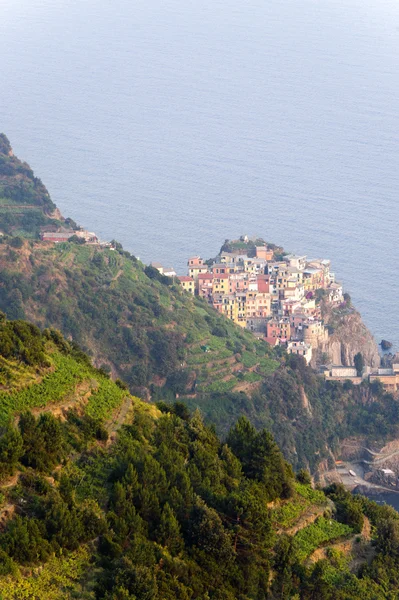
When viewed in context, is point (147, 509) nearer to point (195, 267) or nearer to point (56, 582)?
point (56, 582)

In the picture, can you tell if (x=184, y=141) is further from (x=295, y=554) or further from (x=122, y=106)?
(x=295, y=554)

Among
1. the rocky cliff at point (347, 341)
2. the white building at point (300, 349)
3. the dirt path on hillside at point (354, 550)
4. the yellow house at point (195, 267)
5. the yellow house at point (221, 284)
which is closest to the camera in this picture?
the dirt path on hillside at point (354, 550)

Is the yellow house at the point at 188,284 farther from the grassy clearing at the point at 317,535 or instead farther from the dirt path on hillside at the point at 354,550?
the grassy clearing at the point at 317,535

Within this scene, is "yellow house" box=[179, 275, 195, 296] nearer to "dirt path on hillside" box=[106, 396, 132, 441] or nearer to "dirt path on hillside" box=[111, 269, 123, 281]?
"dirt path on hillside" box=[111, 269, 123, 281]

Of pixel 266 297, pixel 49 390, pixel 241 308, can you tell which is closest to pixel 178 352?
pixel 241 308

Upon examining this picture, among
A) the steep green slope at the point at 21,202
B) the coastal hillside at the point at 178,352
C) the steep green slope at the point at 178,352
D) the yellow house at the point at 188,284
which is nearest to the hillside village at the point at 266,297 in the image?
the yellow house at the point at 188,284

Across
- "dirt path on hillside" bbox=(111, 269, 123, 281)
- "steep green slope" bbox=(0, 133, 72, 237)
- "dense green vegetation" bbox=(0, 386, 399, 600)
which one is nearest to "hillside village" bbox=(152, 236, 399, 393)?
"dirt path on hillside" bbox=(111, 269, 123, 281)

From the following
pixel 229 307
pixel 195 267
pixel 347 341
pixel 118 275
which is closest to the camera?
pixel 118 275
